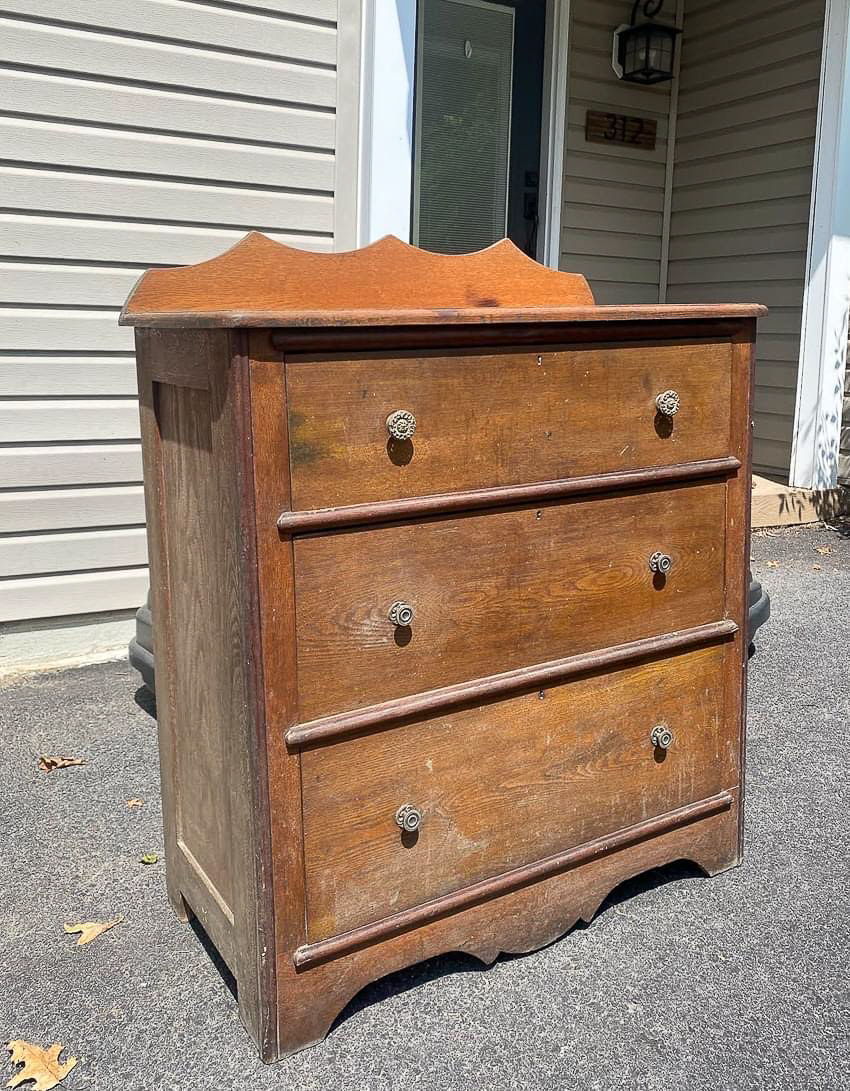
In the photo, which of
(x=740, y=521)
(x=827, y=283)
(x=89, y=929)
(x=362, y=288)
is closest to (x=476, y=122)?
(x=827, y=283)

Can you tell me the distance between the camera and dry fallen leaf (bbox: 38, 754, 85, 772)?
2865 millimetres

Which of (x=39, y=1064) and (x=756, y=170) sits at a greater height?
(x=756, y=170)

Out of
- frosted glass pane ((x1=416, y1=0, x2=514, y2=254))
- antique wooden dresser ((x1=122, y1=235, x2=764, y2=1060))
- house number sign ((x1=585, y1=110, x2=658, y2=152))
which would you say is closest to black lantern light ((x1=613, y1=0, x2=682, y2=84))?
house number sign ((x1=585, y1=110, x2=658, y2=152))

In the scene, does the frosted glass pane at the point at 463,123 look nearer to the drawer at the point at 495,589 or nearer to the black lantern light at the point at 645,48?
the black lantern light at the point at 645,48

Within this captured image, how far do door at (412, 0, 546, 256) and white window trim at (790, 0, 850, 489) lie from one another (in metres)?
1.61

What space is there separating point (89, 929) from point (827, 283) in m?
5.15

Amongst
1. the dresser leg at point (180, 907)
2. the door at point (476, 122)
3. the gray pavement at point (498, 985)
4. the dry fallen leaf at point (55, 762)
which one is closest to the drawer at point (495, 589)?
the gray pavement at point (498, 985)

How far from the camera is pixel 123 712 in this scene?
3.28 meters

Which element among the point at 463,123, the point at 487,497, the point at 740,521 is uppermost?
the point at 463,123

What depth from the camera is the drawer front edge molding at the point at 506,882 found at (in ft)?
5.71

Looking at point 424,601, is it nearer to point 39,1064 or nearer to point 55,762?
point 39,1064

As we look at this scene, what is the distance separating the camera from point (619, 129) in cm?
A: 607

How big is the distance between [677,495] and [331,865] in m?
1.04

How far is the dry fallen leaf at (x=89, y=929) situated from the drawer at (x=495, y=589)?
833mm
